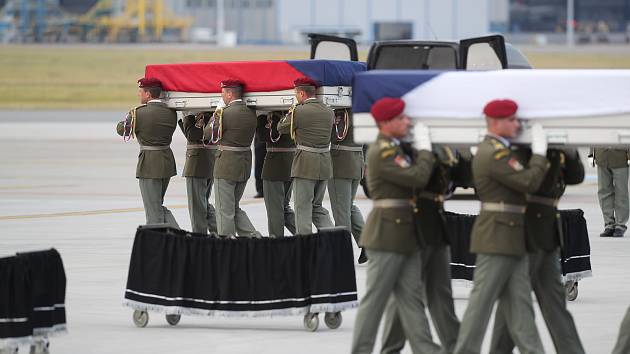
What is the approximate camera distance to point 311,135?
43.8ft

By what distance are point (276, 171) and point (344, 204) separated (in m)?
0.77

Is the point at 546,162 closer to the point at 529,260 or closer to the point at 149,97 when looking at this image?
the point at 529,260

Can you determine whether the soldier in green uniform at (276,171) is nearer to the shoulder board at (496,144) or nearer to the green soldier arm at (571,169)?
the green soldier arm at (571,169)

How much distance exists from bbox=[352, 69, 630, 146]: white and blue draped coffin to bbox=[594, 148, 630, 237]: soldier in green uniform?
325 inches

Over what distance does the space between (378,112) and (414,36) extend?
8793 cm

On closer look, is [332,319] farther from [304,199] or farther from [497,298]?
[304,199]

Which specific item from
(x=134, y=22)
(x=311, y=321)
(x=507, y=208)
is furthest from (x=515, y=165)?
(x=134, y=22)

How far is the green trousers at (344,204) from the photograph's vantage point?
14125 millimetres

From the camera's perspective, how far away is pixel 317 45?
16.9 m

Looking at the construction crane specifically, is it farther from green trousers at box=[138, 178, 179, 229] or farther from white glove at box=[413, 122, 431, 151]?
white glove at box=[413, 122, 431, 151]

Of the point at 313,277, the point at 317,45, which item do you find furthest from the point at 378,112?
the point at 317,45

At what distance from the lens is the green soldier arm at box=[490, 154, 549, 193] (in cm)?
799

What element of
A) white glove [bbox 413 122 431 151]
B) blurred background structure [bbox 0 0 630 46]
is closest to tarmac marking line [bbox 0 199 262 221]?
white glove [bbox 413 122 431 151]

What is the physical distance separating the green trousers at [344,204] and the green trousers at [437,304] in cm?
549
